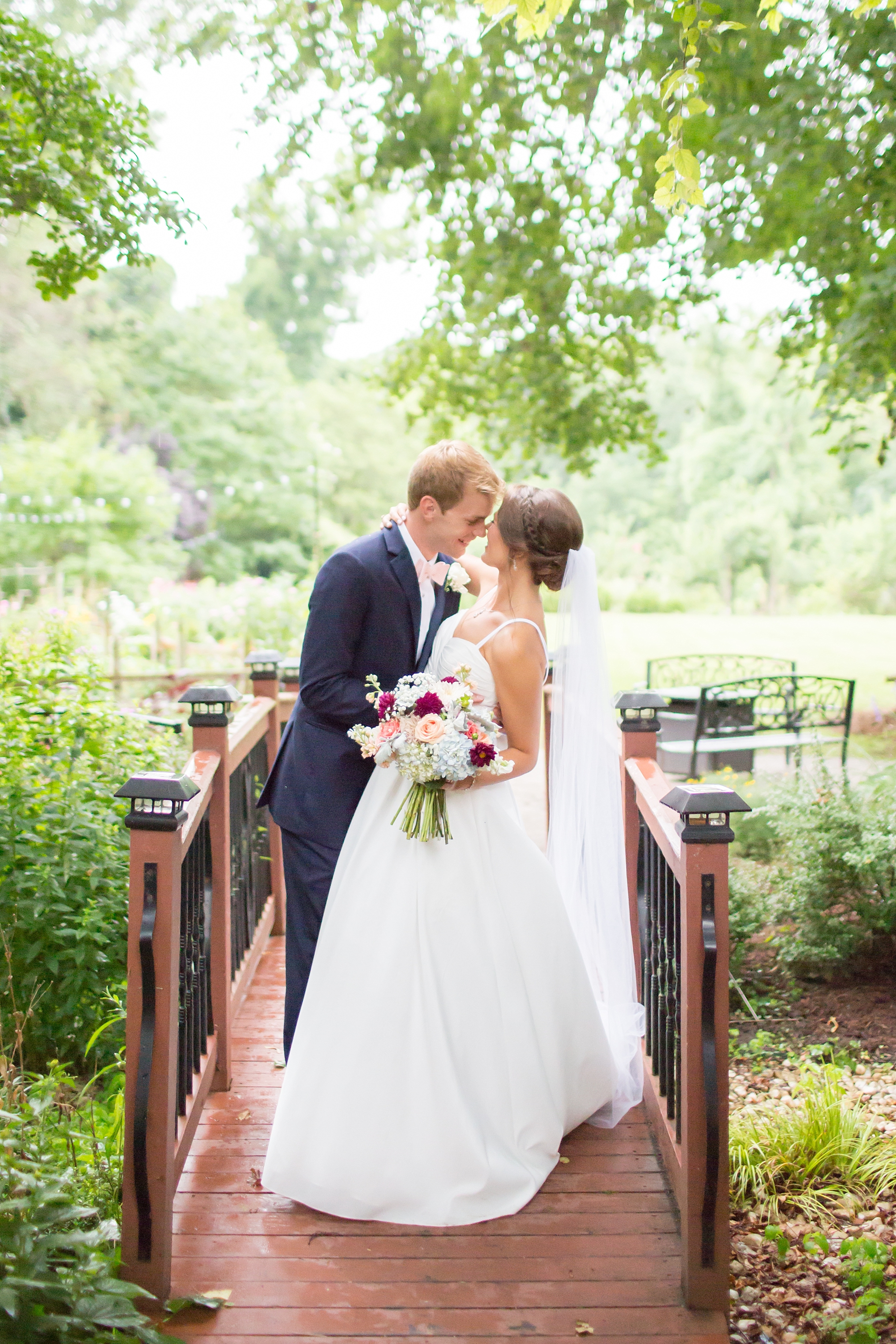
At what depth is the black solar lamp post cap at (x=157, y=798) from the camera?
7.30ft

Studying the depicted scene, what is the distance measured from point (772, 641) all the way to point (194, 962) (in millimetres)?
18895

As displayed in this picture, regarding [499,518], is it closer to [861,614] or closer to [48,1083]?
[48,1083]

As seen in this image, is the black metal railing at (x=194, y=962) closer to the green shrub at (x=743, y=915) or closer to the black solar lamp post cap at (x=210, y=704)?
the black solar lamp post cap at (x=210, y=704)

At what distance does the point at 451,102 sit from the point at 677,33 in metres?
1.69

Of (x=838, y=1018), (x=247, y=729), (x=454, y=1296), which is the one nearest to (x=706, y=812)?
(x=454, y=1296)

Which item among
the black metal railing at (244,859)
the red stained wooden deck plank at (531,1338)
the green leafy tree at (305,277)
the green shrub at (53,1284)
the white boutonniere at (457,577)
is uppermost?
the green leafy tree at (305,277)

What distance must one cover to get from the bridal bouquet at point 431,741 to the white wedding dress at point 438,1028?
112 millimetres

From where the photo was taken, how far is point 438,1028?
261 centimetres

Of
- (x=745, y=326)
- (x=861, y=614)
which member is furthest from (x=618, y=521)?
(x=861, y=614)

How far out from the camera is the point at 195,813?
2.69 meters

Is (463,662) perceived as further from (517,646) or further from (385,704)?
(385,704)

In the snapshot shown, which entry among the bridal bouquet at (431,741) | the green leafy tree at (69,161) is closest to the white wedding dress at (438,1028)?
the bridal bouquet at (431,741)

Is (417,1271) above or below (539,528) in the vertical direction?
below

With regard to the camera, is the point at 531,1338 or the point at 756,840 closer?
the point at 531,1338
